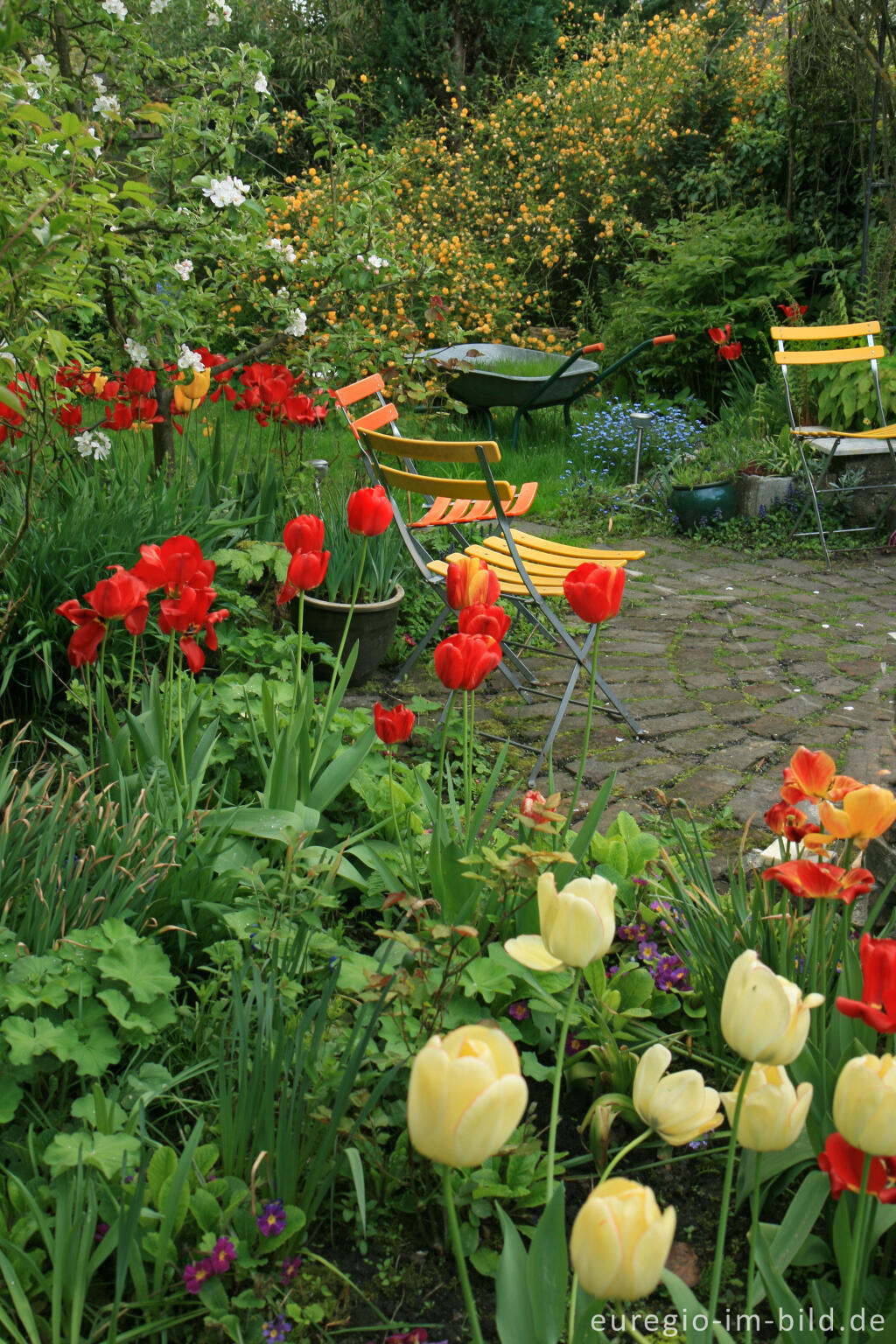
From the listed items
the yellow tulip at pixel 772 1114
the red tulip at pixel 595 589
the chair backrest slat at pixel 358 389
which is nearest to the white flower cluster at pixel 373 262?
the chair backrest slat at pixel 358 389

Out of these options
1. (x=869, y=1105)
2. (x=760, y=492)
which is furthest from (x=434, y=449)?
(x=760, y=492)

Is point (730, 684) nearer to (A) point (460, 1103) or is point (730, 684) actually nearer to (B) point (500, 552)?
(B) point (500, 552)

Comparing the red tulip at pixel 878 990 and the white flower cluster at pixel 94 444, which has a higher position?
the white flower cluster at pixel 94 444

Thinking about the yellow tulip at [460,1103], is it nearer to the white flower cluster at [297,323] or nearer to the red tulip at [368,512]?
the red tulip at [368,512]

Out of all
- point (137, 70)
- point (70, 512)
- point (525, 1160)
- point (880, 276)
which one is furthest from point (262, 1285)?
point (880, 276)

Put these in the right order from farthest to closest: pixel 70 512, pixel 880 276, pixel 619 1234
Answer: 1. pixel 880 276
2. pixel 70 512
3. pixel 619 1234

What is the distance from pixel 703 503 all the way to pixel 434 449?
11.5 feet

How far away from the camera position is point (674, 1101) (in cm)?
103

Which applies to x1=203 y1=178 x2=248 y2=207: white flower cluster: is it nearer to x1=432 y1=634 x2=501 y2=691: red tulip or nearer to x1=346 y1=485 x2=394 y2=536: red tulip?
x1=346 y1=485 x2=394 y2=536: red tulip

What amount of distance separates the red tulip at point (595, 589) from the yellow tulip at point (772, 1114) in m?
1.09

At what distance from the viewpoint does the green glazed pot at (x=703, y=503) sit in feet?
20.8

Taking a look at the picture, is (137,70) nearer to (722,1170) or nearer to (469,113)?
(722,1170)

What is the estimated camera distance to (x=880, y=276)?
7.36 metres

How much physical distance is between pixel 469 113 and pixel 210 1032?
528 inches
